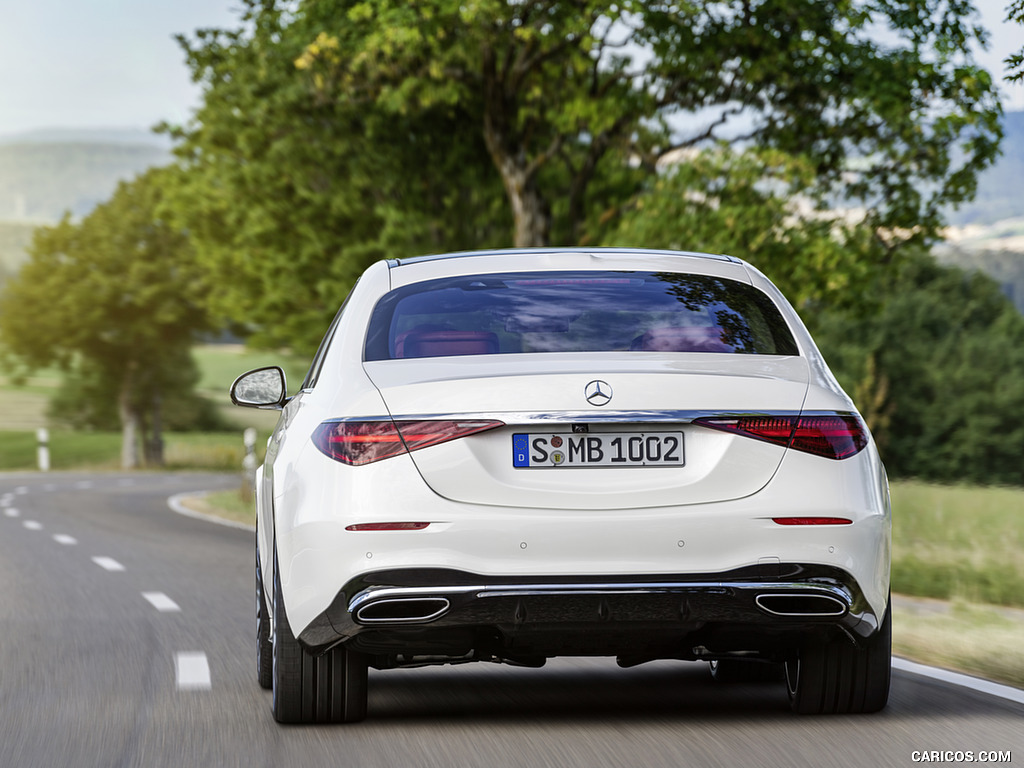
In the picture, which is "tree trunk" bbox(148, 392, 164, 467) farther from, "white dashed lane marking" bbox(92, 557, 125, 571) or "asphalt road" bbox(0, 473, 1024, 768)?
"asphalt road" bbox(0, 473, 1024, 768)

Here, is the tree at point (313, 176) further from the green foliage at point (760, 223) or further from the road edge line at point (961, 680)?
the road edge line at point (961, 680)

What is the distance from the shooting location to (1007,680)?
7.14m

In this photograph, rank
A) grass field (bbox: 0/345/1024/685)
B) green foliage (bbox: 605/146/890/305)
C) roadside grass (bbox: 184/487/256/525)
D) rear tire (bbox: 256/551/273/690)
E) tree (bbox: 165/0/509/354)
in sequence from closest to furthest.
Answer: rear tire (bbox: 256/551/273/690) < grass field (bbox: 0/345/1024/685) < green foliage (bbox: 605/146/890/305) < roadside grass (bbox: 184/487/256/525) < tree (bbox: 165/0/509/354)

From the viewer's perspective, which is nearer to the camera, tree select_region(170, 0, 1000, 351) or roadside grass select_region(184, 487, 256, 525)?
tree select_region(170, 0, 1000, 351)

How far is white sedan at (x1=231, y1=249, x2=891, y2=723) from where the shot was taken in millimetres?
5133

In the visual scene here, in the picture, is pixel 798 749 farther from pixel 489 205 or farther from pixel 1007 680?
pixel 489 205

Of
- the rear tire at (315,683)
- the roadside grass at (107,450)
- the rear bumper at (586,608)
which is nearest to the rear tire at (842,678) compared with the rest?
the rear bumper at (586,608)

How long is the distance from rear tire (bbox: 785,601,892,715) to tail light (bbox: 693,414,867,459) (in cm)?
81

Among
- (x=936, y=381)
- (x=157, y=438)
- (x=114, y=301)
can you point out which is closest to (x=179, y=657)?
(x=114, y=301)

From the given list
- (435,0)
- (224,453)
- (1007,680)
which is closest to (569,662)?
(1007,680)

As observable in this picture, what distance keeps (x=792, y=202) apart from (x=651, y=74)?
3.70 m

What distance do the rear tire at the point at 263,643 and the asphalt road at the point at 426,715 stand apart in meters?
0.07

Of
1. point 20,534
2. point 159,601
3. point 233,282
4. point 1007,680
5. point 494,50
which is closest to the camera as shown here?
point 1007,680

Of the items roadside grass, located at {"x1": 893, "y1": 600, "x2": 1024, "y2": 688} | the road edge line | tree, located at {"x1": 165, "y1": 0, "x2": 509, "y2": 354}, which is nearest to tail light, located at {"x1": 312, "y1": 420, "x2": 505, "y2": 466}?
the road edge line
